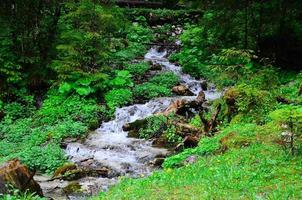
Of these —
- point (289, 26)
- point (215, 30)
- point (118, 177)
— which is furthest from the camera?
point (215, 30)

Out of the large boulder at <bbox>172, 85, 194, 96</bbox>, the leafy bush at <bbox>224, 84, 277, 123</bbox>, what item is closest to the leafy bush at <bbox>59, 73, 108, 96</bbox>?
the large boulder at <bbox>172, 85, 194, 96</bbox>

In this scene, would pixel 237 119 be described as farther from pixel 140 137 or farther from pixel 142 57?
pixel 142 57

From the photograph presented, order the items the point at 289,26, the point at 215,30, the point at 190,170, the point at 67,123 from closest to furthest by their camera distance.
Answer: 1. the point at 190,170
2. the point at 67,123
3. the point at 289,26
4. the point at 215,30

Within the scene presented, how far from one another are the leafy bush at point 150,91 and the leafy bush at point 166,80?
2.32 feet

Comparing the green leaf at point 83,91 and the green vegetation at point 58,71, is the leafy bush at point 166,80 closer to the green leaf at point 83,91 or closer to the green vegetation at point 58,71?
the green vegetation at point 58,71

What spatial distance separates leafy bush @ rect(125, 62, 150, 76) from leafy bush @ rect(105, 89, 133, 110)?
296cm

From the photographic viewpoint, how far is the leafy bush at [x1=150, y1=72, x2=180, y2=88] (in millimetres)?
21078

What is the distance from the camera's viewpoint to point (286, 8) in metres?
20.1

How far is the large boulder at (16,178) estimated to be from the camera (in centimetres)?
938

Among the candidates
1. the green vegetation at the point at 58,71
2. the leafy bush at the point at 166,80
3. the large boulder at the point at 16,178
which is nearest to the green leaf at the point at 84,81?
the green vegetation at the point at 58,71

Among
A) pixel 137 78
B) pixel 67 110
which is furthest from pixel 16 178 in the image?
pixel 137 78

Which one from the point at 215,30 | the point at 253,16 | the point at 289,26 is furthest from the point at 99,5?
the point at 289,26

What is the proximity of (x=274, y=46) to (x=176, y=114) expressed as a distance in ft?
21.3

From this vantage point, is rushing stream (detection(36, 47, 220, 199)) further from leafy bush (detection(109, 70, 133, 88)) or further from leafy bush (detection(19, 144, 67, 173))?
leafy bush (detection(109, 70, 133, 88))
